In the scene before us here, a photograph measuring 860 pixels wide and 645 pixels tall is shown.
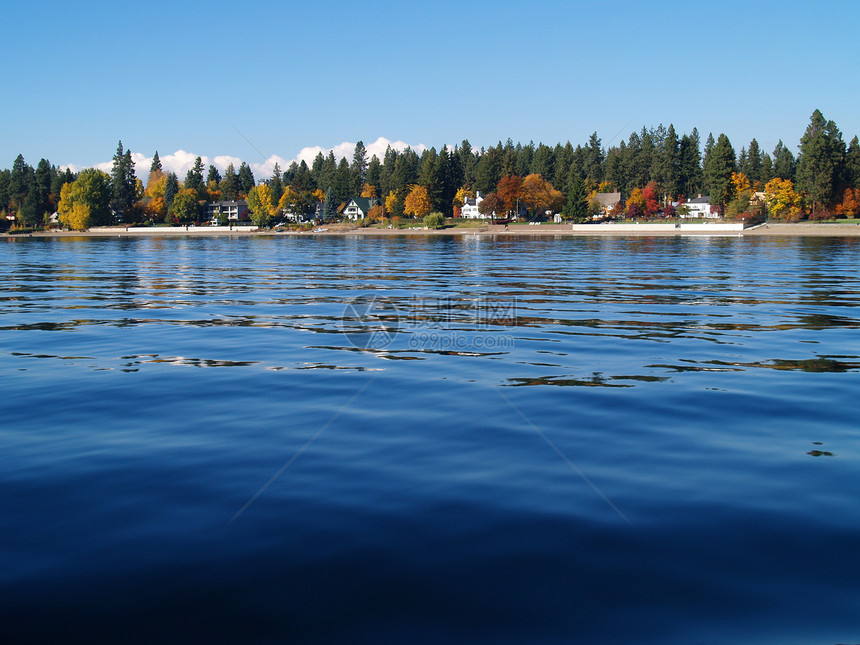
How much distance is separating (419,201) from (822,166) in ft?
302

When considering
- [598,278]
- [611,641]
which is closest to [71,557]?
[611,641]

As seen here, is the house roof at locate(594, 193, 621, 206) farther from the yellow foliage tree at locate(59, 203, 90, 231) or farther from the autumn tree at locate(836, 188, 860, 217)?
the yellow foliage tree at locate(59, 203, 90, 231)

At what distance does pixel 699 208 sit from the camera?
172 meters

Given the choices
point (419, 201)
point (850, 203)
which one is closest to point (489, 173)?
point (419, 201)

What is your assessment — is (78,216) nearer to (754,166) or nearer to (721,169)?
(721,169)

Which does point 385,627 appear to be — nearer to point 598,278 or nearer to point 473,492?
point 473,492

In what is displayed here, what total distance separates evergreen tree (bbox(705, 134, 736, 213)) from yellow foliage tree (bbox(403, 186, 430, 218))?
69.5m

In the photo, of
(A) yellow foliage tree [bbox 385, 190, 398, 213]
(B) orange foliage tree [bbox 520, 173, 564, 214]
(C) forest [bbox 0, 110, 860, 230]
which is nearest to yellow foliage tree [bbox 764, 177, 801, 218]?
(C) forest [bbox 0, 110, 860, 230]

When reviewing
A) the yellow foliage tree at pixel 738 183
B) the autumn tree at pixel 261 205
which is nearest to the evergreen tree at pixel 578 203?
the yellow foliage tree at pixel 738 183

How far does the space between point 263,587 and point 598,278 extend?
89.8 ft

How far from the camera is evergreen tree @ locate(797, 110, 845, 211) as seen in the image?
385 ft

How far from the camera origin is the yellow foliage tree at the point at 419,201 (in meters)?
175

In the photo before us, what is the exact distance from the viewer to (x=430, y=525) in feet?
17.9

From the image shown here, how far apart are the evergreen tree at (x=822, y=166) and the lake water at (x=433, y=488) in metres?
121
